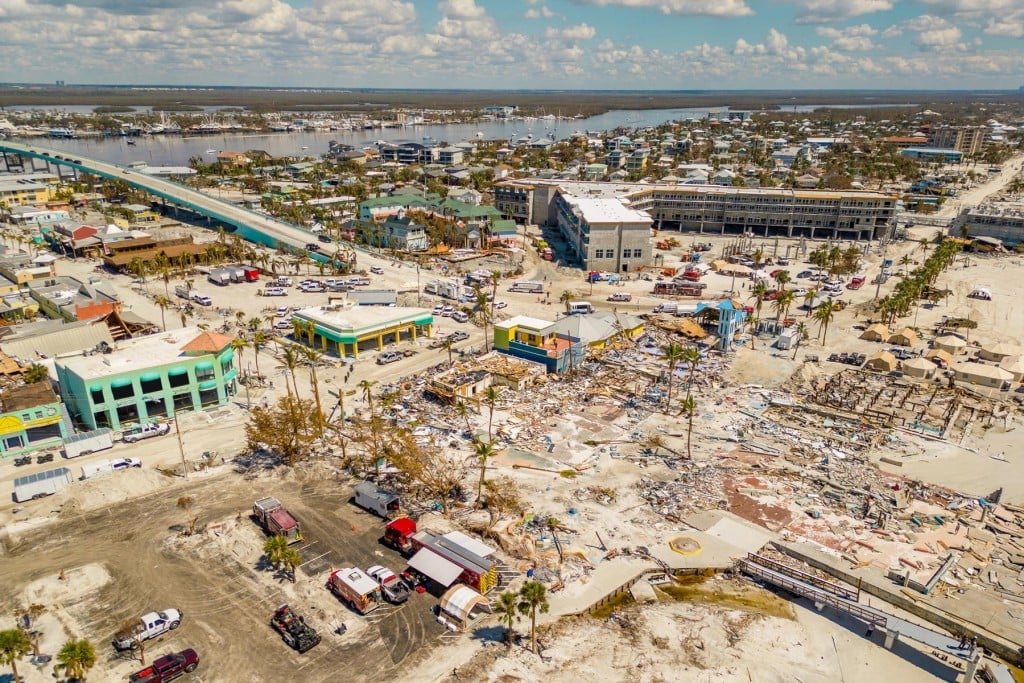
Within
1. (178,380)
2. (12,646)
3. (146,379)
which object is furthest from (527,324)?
(12,646)

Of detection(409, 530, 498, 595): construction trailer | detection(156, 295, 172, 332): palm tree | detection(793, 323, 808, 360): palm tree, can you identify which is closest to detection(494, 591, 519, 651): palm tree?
detection(409, 530, 498, 595): construction trailer

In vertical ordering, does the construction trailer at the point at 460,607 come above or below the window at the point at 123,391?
below

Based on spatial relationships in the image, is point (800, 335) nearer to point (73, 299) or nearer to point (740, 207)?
point (740, 207)

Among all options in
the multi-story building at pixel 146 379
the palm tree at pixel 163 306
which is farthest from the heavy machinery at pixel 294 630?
the palm tree at pixel 163 306

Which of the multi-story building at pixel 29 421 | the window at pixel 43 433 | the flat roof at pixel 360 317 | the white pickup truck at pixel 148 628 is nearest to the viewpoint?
the white pickup truck at pixel 148 628

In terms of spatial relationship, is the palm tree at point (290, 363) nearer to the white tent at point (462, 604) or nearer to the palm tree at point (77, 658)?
the white tent at point (462, 604)

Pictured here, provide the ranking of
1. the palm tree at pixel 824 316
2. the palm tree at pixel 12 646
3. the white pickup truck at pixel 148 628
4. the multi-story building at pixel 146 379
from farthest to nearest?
the palm tree at pixel 824 316
the multi-story building at pixel 146 379
the white pickup truck at pixel 148 628
the palm tree at pixel 12 646

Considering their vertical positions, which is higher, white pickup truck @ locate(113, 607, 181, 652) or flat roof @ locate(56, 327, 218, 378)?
flat roof @ locate(56, 327, 218, 378)

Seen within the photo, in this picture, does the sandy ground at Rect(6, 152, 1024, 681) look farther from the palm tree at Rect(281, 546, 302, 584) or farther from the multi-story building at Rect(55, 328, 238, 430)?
the multi-story building at Rect(55, 328, 238, 430)
